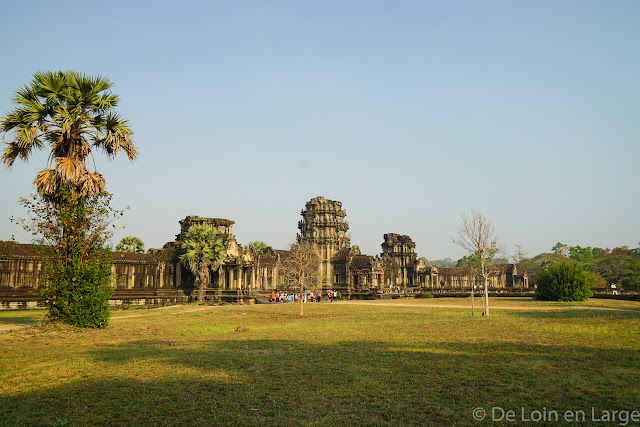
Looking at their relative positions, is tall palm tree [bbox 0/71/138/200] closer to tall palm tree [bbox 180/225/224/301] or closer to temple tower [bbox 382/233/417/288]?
tall palm tree [bbox 180/225/224/301]

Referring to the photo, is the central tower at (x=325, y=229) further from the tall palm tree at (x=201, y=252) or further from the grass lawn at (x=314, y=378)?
the grass lawn at (x=314, y=378)

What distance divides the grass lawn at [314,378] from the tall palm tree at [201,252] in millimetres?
34243

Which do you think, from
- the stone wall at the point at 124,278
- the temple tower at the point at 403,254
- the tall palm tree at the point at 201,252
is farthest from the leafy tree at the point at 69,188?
the temple tower at the point at 403,254

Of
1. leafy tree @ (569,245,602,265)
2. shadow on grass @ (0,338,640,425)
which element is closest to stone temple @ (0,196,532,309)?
shadow on grass @ (0,338,640,425)

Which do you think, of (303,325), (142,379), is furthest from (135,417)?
(303,325)

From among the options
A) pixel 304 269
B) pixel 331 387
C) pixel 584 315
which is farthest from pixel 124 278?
pixel 331 387

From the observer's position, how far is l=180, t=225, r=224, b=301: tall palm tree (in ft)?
173

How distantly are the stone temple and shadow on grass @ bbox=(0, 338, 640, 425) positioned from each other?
720 inches

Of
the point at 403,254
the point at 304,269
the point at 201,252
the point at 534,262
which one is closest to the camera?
the point at 201,252

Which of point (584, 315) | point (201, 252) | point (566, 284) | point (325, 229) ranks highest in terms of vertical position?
point (325, 229)

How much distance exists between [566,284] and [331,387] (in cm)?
4223

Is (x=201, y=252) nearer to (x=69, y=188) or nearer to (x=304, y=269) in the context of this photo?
(x=304, y=269)

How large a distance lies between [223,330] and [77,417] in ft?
47.3

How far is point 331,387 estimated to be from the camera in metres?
9.68
